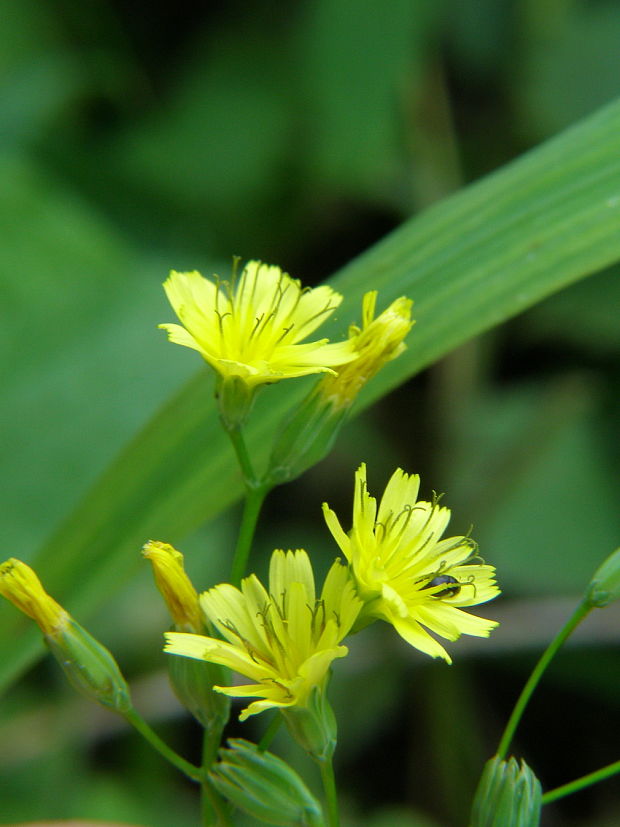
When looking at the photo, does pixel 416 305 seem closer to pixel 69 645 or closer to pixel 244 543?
pixel 244 543

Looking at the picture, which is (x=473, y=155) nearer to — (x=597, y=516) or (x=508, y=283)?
(x=597, y=516)

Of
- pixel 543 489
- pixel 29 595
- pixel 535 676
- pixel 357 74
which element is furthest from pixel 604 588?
pixel 357 74

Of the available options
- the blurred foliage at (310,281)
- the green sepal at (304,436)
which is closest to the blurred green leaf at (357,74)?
the blurred foliage at (310,281)

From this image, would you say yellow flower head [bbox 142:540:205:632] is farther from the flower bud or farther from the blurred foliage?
the blurred foliage

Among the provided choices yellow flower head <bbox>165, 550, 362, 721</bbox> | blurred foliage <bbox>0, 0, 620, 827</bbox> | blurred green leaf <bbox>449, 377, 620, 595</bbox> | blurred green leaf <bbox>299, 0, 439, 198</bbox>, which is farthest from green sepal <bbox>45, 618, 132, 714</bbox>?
blurred green leaf <bbox>299, 0, 439, 198</bbox>

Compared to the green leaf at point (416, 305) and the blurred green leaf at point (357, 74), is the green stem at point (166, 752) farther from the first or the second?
the blurred green leaf at point (357, 74)

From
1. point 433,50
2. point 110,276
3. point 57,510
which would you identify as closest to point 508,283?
point 57,510
